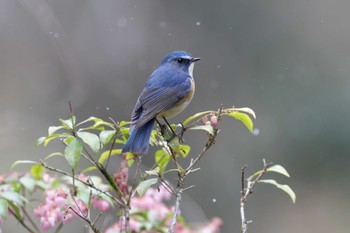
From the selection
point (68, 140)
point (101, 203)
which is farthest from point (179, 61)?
point (68, 140)

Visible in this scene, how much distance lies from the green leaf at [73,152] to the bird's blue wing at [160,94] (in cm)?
58

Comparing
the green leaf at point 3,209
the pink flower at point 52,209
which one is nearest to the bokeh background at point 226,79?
the pink flower at point 52,209

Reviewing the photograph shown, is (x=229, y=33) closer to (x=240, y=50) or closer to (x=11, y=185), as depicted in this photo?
(x=240, y=50)

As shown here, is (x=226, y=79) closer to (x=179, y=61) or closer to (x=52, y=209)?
(x=179, y=61)

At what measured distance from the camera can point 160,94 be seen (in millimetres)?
3408

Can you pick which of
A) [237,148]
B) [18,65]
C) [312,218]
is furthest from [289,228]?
[18,65]

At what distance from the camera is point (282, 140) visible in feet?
28.9

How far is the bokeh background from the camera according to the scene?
28.5 feet

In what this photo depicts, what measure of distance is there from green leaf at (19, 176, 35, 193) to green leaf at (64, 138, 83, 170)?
27.0 inches

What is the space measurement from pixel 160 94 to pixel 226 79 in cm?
608

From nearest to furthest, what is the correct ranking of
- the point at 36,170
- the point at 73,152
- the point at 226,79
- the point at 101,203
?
the point at 73,152
the point at 36,170
the point at 101,203
the point at 226,79

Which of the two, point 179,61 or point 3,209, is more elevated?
point 179,61

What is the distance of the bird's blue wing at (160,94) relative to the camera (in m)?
3.21

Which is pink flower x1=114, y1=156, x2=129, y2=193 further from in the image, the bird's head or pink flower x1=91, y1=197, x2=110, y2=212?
the bird's head
